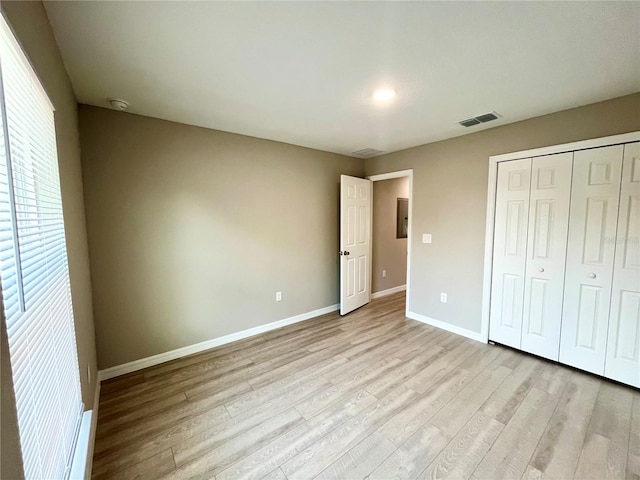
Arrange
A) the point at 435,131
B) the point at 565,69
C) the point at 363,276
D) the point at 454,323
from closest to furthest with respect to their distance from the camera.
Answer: the point at 565,69, the point at 435,131, the point at 454,323, the point at 363,276

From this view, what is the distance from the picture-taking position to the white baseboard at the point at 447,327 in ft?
10.1

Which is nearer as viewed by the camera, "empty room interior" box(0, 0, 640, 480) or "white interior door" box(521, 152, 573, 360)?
"empty room interior" box(0, 0, 640, 480)

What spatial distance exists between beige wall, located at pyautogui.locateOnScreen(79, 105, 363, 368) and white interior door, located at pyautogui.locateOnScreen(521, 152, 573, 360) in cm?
246

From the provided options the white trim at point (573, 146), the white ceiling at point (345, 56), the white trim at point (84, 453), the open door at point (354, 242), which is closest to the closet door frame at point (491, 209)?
the white trim at point (573, 146)

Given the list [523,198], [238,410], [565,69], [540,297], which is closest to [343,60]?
[565,69]

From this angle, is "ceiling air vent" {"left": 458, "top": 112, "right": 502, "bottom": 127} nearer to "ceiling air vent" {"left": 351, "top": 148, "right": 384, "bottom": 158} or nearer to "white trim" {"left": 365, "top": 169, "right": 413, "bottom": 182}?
"white trim" {"left": 365, "top": 169, "right": 413, "bottom": 182}

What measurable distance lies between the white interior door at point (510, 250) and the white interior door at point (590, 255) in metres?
0.36

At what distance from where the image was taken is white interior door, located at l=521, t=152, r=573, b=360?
245cm

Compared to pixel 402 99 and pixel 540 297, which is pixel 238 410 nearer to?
pixel 402 99

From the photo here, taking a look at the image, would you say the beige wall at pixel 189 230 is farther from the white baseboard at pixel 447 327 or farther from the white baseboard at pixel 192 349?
the white baseboard at pixel 447 327

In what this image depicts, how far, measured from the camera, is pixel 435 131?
9.69ft

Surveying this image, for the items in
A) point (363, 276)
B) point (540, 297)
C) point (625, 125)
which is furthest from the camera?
point (363, 276)

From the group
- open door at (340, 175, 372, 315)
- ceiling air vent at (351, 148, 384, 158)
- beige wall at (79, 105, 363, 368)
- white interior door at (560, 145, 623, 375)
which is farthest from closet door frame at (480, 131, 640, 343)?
beige wall at (79, 105, 363, 368)

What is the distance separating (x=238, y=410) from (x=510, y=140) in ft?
11.6
